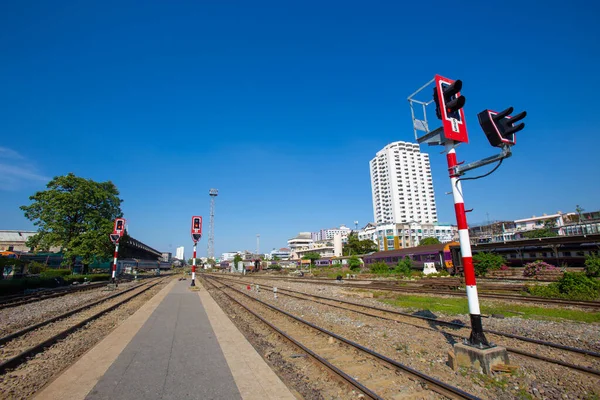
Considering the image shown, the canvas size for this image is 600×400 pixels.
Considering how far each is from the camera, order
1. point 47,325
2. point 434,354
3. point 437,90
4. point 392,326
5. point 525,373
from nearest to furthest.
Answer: point 525,373 → point 437,90 → point 434,354 → point 392,326 → point 47,325

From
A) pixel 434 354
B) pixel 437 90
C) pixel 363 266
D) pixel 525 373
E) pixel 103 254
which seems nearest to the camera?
pixel 525 373

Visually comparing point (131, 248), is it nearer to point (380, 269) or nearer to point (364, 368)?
point (380, 269)

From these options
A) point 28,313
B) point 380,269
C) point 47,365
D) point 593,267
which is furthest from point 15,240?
point 593,267

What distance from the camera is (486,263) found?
33.1 m

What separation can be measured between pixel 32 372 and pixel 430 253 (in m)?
42.8

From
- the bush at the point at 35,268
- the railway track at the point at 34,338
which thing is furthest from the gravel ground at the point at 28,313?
the bush at the point at 35,268

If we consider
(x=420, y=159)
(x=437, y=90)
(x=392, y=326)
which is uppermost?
(x=420, y=159)

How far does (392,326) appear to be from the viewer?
35.9 ft

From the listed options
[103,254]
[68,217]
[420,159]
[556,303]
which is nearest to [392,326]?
[556,303]

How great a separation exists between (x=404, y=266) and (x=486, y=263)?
446 inches

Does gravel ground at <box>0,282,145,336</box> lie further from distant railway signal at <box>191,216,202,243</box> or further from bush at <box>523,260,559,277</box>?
bush at <box>523,260,559,277</box>

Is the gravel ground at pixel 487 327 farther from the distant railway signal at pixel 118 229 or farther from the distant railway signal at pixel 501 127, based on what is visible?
the distant railway signal at pixel 118 229

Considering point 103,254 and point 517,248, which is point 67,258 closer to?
point 103,254

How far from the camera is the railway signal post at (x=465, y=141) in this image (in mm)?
5812
